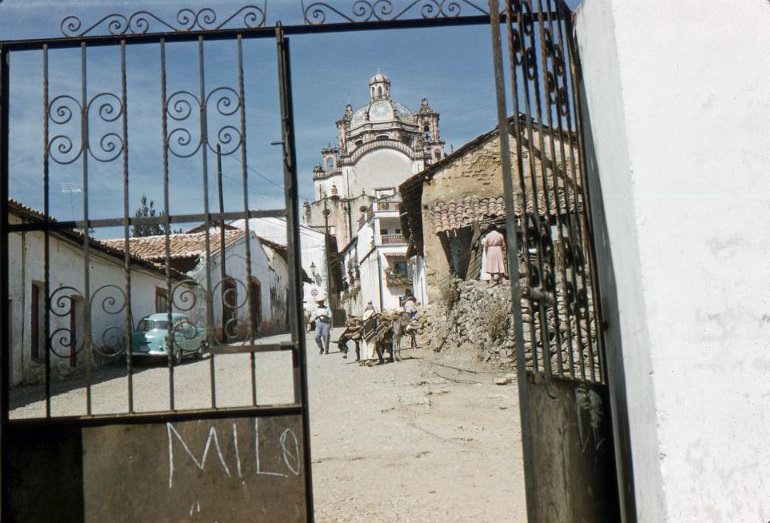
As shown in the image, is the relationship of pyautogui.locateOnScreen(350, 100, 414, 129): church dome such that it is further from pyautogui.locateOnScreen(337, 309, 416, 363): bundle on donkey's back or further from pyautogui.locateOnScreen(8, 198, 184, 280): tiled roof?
pyautogui.locateOnScreen(337, 309, 416, 363): bundle on donkey's back

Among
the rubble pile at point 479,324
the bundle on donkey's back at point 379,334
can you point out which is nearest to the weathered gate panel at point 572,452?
the rubble pile at point 479,324

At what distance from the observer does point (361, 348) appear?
62.0ft

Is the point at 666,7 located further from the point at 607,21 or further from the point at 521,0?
the point at 521,0

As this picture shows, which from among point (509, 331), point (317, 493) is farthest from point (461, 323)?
point (317, 493)

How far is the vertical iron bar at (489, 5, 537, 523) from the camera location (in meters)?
3.06

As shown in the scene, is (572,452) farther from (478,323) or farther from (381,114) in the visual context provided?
(381,114)

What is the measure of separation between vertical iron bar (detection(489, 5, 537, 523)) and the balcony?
4151 cm

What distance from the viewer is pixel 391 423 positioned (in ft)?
31.2

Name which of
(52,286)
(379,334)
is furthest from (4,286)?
(379,334)

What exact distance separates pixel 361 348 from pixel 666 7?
15803 millimetres

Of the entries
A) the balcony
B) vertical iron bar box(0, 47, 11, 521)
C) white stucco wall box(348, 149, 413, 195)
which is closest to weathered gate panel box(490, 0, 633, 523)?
vertical iron bar box(0, 47, 11, 521)

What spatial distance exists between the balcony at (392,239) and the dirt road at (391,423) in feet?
87.3

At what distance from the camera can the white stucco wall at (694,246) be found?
3.44 m

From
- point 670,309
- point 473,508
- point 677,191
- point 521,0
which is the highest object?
point 521,0
